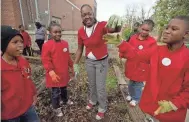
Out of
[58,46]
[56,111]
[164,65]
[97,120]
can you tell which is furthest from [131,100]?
[164,65]

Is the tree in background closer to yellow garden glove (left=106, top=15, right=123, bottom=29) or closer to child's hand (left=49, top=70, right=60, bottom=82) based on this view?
child's hand (left=49, top=70, right=60, bottom=82)

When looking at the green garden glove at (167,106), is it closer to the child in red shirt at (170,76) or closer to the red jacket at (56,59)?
the child in red shirt at (170,76)

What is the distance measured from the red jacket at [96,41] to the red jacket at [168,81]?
2.56ft

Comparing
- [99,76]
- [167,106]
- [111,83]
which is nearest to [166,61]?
[167,106]

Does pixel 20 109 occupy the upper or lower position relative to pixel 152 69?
lower

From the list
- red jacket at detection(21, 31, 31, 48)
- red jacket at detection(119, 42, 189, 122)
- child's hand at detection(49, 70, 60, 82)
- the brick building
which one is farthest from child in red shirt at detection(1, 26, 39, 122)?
the brick building

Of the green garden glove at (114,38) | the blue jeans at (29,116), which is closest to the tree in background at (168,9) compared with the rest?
the green garden glove at (114,38)

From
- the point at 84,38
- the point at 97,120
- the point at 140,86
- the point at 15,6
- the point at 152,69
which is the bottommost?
the point at 97,120

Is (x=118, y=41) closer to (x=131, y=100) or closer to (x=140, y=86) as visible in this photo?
(x=140, y=86)

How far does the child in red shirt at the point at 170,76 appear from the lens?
6.69 ft

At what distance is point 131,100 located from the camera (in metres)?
4.10

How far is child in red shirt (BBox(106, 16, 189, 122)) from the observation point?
2039 mm

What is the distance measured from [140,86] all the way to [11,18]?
391 inches

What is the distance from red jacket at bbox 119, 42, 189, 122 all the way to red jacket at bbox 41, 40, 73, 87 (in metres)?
1.37
